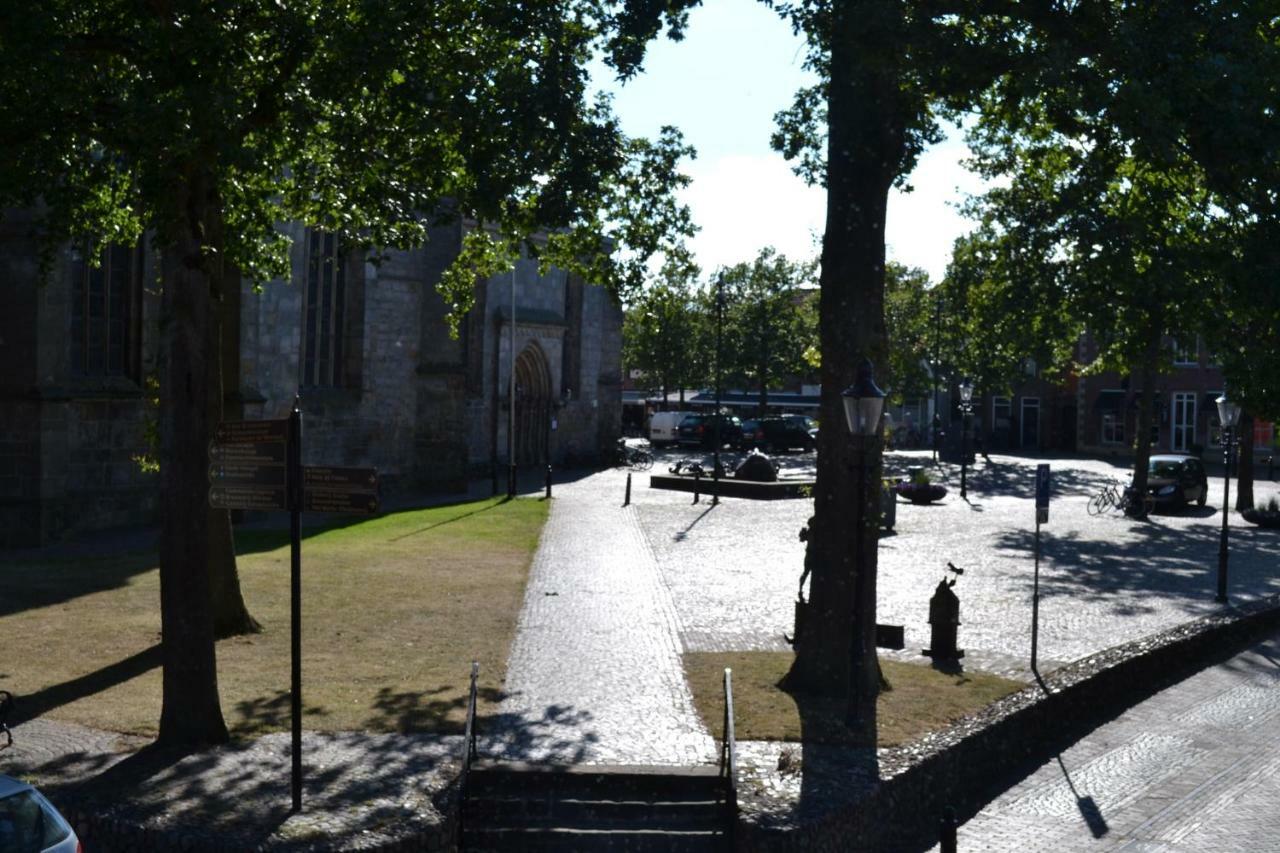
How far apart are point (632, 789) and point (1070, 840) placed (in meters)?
3.27

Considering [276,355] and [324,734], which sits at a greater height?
[276,355]

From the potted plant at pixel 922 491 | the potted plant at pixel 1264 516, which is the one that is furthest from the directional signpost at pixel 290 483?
the potted plant at pixel 1264 516

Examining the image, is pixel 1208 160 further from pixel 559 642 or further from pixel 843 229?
pixel 559 642

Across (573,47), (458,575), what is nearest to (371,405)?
(458,575)

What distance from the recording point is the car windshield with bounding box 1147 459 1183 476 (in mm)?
38438

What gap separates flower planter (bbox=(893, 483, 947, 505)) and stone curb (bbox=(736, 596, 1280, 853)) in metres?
20.4

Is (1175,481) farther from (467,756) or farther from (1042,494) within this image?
(467,756)

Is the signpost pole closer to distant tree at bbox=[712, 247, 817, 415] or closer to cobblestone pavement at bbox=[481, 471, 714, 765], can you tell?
cobblestone pavement at bbox=[481, 471, 714, 765]

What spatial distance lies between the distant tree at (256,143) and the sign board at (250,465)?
52.2 inches

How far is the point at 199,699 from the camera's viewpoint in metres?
11.2

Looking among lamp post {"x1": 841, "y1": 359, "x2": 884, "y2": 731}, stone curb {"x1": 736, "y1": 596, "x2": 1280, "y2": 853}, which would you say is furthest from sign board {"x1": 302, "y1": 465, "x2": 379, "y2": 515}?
lamp post {"x1": 841, "y1": 359, "x2": 884, "y2": 731}

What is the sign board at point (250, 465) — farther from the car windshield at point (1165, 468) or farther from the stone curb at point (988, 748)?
the car windshield at point (1165, 468)

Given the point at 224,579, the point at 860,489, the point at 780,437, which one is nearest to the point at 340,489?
the point at 860,489

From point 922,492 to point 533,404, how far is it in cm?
1522
